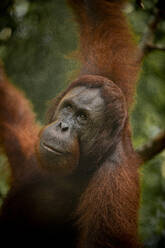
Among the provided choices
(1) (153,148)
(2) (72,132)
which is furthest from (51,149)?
(1) (153,148)

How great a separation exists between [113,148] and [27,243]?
56 cm

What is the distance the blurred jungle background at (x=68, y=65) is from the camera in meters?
1.32

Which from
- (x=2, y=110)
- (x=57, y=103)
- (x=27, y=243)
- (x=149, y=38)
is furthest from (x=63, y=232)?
(x=149, y=38)

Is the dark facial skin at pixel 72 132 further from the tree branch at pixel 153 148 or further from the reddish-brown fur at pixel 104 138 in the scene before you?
the tree branch at pixel 153 148

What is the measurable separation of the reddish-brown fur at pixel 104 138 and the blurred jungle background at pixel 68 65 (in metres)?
0.05

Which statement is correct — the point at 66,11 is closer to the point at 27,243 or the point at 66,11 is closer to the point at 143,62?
the point at 143,62

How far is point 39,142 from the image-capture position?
132 centimetres

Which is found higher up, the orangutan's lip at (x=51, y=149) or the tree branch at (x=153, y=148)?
the orangutan's lip at (x=51, y=149)

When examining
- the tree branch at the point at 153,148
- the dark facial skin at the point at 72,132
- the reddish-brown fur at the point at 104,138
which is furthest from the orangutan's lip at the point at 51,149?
the tree branch at the point at 153,148

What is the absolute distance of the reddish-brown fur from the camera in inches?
52.6

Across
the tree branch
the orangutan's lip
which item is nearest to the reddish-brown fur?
the tree branch

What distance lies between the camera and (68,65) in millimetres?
1466

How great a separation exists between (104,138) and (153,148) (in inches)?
8.1

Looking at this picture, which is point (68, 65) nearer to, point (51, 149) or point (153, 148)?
point (51, 149)
